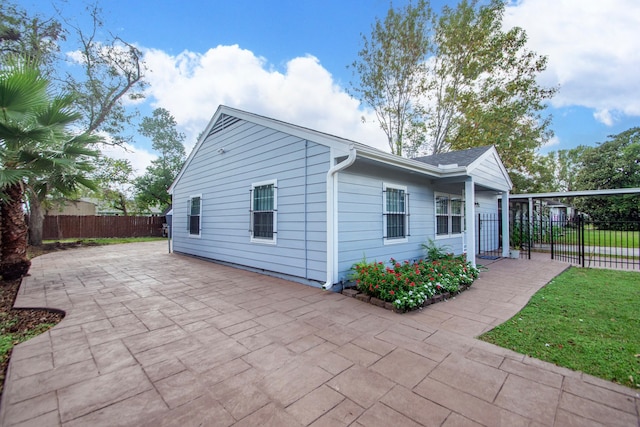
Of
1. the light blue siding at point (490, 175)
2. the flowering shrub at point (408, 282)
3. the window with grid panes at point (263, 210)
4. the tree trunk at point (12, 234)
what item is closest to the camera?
the flowering shrub at point (408, 282)

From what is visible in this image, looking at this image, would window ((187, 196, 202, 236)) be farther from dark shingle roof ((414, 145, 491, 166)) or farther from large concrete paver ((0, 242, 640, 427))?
dark shingle roof ((414, 145, 491, 166))

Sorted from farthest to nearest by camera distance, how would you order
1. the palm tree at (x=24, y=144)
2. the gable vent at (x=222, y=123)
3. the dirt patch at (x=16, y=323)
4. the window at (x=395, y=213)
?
the gable vent at (x=222, y=123), the window at (x=395, y=213), the palm tree at (x=24, y=144), the dirt patch at (x=16, y=323)

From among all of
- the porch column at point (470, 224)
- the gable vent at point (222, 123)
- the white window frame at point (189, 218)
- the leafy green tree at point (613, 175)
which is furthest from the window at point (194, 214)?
the leafy green tree at point (613, 175)

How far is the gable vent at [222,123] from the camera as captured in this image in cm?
687

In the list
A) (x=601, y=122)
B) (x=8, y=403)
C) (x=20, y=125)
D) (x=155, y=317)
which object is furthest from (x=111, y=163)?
(x=601, y=122)

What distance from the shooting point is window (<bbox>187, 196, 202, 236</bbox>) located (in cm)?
850

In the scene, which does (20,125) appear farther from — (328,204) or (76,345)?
(328,204)

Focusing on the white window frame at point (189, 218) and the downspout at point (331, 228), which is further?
the white window frame at point (189, 218)

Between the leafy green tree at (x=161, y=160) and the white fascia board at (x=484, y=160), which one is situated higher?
the leafy green tree at (x=161, y=160)

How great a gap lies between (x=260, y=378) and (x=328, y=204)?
2.89 m

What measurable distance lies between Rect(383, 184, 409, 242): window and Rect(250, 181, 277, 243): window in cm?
234

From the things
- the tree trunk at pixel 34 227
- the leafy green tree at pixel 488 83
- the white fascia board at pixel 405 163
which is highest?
the leafy green tree at pixel 488 83

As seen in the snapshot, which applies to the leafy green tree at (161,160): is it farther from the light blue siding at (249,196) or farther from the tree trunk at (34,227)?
the light blue siding at (249,196)

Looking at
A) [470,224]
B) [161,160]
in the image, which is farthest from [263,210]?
[161,160]
